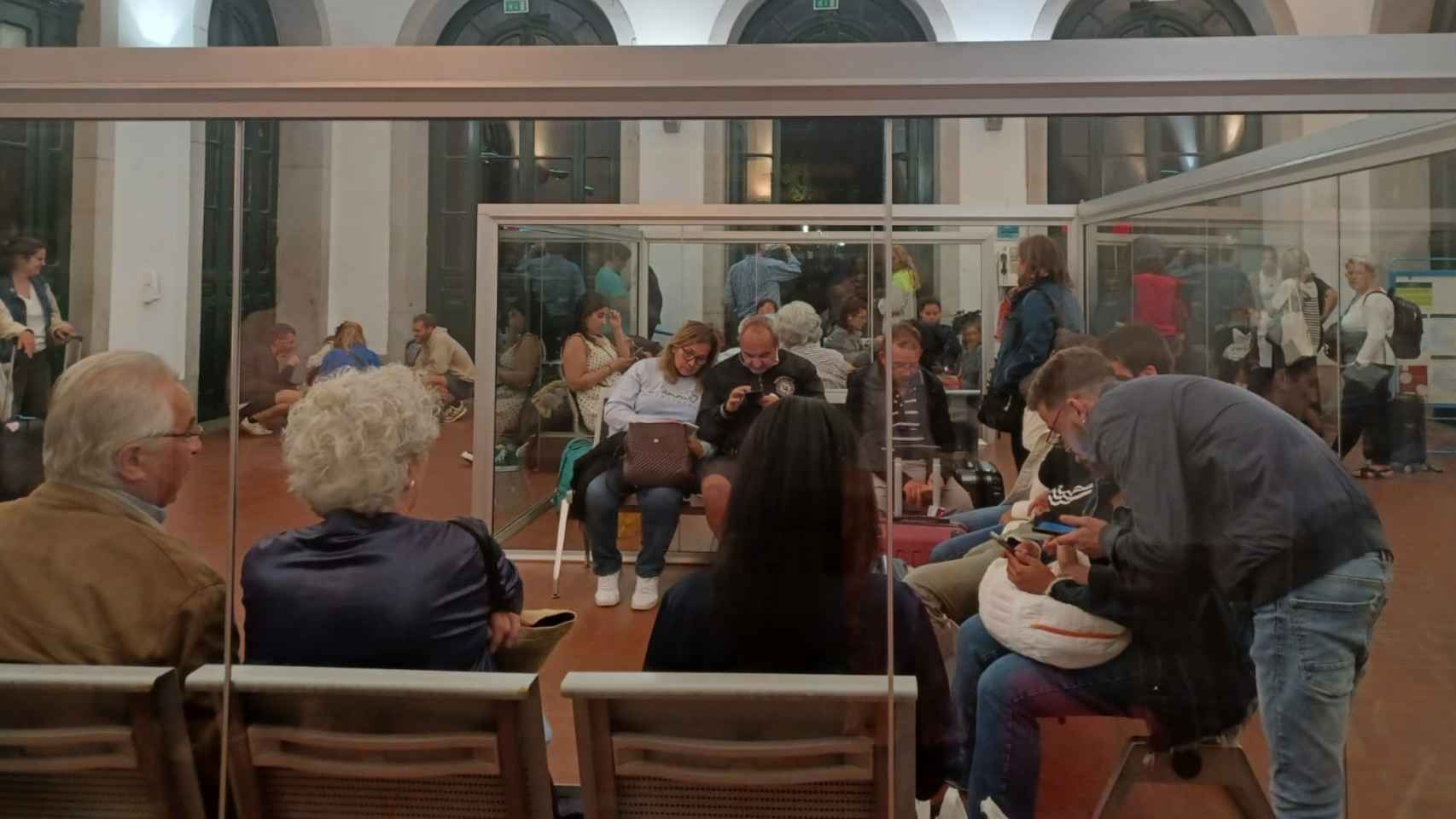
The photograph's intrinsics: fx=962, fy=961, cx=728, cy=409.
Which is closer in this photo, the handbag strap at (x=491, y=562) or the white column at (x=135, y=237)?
the handbag strap at (x=491, y=562)

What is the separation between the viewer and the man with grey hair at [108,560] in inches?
55.7

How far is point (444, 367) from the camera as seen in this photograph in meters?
1.63

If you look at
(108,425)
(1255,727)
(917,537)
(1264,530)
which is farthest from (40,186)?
(1255,727)

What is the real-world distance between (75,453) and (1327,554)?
188cm

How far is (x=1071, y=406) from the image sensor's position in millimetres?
1475

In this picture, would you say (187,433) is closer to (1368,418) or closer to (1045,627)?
(1045,627)

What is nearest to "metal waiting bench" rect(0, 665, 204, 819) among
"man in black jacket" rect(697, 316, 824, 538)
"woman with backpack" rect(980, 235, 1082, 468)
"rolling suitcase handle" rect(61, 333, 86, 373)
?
"rolling suitcase handle" rect(61, 333, 86, 373)

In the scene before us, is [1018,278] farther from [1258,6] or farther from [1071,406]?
[1258,6]

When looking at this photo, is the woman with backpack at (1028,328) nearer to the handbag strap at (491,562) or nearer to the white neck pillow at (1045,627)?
the white neck pillow at (1045,627)

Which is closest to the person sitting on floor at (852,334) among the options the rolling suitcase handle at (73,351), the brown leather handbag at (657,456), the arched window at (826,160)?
the arched window at (826,160)

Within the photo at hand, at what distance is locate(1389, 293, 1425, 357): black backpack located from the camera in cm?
155

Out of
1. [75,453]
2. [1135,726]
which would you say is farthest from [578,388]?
[1135,726]

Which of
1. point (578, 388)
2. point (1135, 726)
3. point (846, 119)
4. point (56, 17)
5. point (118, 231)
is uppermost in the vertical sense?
point (56, 17)

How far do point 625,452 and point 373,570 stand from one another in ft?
1.54
